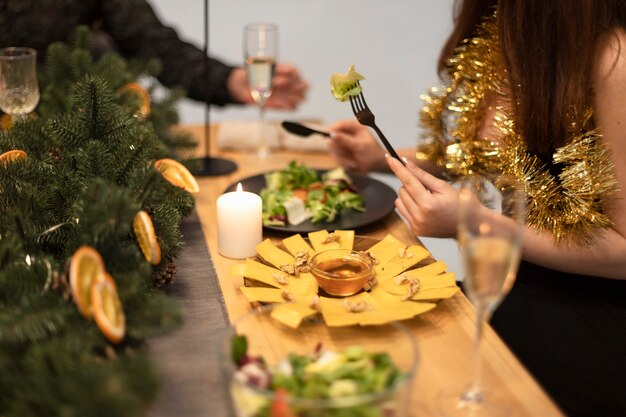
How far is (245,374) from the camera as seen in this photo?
0.76 metres

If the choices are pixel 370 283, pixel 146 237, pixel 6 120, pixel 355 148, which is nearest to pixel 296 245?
pixel 370 283

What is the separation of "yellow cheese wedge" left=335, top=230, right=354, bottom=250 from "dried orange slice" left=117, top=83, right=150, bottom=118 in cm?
52

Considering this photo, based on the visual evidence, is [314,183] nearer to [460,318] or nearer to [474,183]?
[460,318]

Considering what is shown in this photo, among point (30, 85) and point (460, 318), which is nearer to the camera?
point (460, 318)

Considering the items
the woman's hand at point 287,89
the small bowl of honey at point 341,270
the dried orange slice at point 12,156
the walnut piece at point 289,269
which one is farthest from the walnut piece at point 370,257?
the woman's hand at point 287,89

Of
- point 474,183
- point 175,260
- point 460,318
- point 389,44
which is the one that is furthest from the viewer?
point 389,44

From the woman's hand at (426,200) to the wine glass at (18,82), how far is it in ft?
2.10

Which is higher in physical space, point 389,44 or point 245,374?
point 245,374

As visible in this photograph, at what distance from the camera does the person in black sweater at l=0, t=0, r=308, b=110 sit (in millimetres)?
1937

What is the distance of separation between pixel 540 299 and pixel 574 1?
53cm

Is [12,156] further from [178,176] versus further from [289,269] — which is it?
[289,269]

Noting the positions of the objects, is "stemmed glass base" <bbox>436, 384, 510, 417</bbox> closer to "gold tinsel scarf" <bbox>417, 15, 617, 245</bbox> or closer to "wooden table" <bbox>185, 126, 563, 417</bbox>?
"wooden table" <bbox>185, 126, 563, 417</bbox>

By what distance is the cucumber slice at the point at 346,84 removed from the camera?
1.31 metres

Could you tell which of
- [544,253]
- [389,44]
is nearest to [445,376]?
[544,253]
